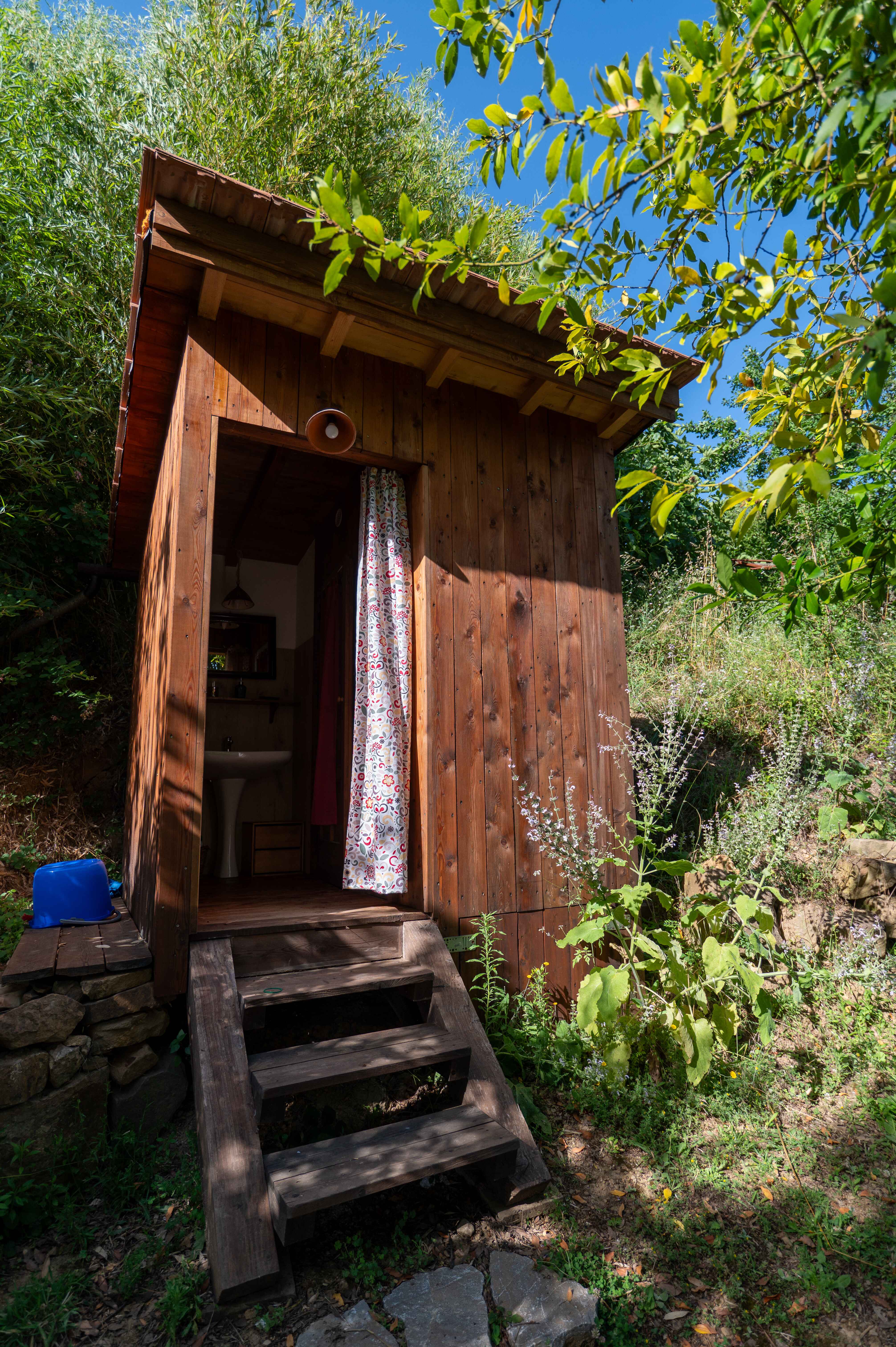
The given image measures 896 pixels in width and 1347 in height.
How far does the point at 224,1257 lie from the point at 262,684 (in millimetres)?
4482

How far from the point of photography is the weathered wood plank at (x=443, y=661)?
125 inches

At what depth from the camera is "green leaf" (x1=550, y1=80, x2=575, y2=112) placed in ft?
3.76

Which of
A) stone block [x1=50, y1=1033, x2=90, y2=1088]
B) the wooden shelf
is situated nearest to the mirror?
the wooden shelf

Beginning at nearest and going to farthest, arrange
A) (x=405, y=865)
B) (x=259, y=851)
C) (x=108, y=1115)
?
1. (x=108, y=1115)
2. (x=405, y=865)
3. (x=259, y=851)

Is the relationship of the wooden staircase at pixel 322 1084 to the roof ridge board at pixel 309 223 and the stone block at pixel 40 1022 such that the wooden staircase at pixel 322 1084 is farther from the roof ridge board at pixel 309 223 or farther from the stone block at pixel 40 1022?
the roof ridge board at pixel 309 223

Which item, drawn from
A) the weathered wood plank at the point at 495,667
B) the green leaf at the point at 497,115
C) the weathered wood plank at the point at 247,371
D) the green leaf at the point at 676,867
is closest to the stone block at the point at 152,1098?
the weathered wood plank at the point at 495,667

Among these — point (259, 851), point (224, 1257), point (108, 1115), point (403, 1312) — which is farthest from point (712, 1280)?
point (259, 851)

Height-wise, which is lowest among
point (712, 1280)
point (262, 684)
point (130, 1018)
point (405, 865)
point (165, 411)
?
point (712, 1280)

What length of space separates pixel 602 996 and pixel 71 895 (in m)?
2.53

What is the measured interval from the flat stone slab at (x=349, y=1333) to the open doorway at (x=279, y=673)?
2.18 metres

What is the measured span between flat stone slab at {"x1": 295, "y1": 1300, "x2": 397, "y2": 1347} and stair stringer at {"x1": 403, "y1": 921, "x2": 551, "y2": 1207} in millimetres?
536

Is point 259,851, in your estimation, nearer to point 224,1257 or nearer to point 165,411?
point 165,411

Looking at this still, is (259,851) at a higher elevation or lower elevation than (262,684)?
lower

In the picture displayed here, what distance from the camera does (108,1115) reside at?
8.24ft
